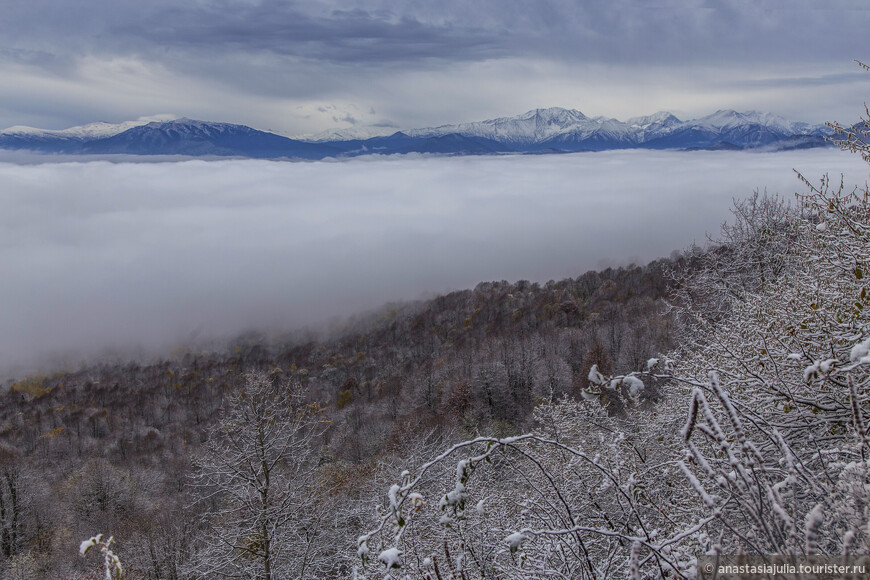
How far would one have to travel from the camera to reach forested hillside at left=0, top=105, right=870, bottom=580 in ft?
8.26

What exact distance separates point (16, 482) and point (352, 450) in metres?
18.2

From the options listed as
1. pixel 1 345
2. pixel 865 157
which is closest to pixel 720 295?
pixel 865 157

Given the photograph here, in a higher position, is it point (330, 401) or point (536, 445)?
point (536, 445)

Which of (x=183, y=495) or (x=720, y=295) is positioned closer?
(x=720, y=295)

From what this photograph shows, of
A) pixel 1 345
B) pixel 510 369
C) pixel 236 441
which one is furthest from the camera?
pixel 1 345

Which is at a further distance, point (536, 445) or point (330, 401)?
point (330, 401)

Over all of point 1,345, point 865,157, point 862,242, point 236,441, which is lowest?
point 1,345

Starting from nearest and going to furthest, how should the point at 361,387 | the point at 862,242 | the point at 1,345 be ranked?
the point at 862,242, the point at 361,387, the point at 1,345

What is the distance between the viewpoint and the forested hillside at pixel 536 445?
8.26ft

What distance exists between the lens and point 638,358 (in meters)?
39.3

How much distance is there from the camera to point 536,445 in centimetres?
1323

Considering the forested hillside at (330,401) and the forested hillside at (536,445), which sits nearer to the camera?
the forested hillside at (536,445)

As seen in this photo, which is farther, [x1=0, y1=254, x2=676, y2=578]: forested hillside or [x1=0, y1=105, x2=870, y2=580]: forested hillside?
[x1=0, y1=254, x2=676, y2=578]: forested hillside

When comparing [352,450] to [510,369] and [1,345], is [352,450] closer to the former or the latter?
[510,369]
